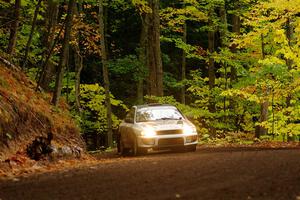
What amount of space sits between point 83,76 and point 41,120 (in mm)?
22352

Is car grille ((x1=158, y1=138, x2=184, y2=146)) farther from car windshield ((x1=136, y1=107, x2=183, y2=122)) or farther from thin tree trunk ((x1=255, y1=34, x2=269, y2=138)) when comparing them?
thin tree trunk ((x1=255, y1=34, x2=269, y2=138))

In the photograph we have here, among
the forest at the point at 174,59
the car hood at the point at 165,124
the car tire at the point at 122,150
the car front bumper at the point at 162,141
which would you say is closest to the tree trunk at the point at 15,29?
the forest at the point at 174,59

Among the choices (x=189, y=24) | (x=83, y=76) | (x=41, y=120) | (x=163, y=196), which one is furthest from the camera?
(x=189, y=24)

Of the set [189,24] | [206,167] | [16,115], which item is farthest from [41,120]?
[189,24]

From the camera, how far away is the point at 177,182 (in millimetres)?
8141

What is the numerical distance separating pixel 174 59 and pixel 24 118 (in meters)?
27.9

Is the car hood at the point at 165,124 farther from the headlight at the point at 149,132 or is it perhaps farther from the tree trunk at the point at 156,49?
the tree trunk at the point at 156,49

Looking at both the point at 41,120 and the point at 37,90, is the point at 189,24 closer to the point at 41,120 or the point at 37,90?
the point at 37,90

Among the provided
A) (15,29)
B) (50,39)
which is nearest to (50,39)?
(50,39)

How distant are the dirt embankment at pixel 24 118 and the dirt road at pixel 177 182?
2.75m

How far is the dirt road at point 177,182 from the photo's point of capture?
7012 millimetres

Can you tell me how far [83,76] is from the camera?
37438 millimetres

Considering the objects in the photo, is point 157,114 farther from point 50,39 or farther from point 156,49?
point 156,49

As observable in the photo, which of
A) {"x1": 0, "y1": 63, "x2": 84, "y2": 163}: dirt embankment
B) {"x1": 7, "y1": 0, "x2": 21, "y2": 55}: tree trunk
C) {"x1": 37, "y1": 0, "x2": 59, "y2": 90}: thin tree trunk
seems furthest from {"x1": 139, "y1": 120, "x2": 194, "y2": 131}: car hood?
{"x1": 7, "y1": 0, "x2": 21, "y2": 55}: tree trunk
